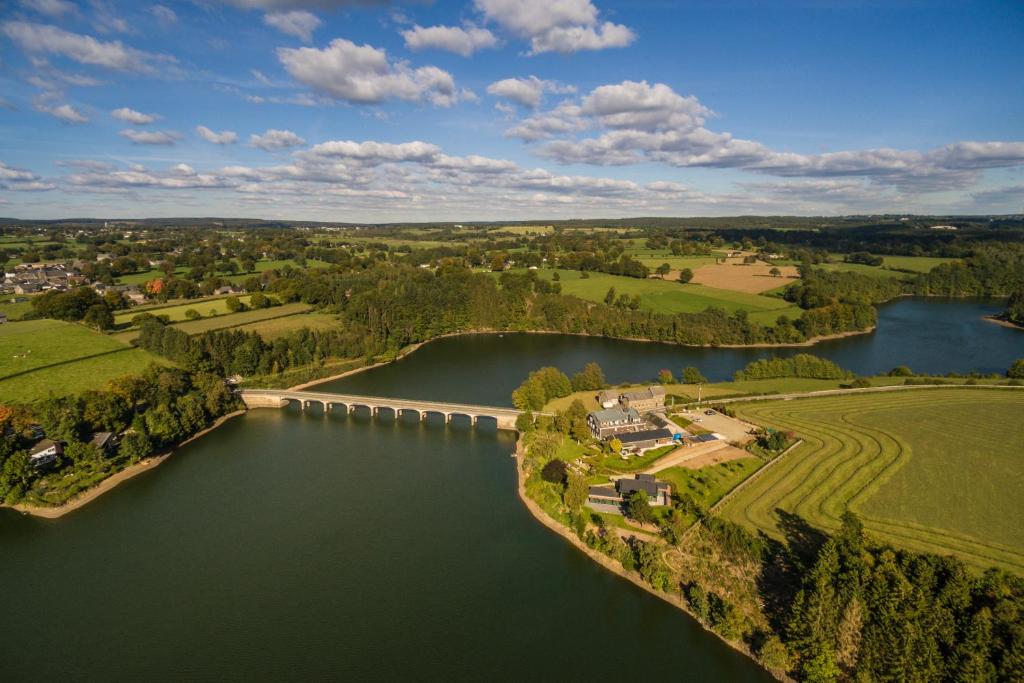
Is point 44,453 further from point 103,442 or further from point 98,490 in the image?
point 98,490

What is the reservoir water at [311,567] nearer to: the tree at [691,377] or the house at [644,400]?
the house at [644,400]

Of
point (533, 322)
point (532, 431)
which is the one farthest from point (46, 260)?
point (532, 431)

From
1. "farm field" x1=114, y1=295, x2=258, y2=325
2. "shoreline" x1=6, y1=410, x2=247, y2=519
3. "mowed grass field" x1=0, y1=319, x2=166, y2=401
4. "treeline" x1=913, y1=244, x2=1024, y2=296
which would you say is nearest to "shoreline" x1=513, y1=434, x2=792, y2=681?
"shoreline" x1=6, y1=410, x2=247, y2=519

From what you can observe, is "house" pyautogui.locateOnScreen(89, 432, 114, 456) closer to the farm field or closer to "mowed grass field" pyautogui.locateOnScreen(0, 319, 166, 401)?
"mowed grass field" pyautogui.locateOnScreen(0, 319, 166, 401)

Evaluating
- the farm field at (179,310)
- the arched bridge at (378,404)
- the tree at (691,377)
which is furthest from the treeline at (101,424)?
the tree at (691,377)

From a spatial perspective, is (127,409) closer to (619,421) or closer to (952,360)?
(619,421)

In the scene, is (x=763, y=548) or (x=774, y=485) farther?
(x=774, y=485)
